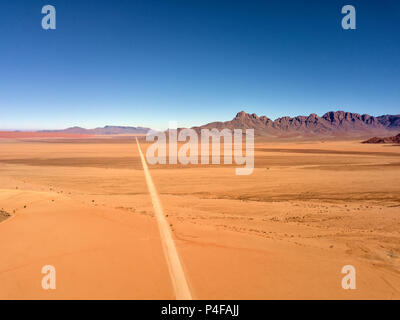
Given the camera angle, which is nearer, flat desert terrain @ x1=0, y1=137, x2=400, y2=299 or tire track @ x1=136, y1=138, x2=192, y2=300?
tire track @ x1=136, y1=138, x2=192, y2=300

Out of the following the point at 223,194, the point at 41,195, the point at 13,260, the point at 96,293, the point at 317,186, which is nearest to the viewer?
the point at 96,293

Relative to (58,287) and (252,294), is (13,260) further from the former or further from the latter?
(252,294)

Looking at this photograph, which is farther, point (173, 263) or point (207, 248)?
point (207, 248)

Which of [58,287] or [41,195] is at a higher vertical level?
[41,195]

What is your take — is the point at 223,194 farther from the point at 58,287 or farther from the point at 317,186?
the point at 58,287

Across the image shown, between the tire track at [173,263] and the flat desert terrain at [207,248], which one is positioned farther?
the flat desert terrain at [207,248]

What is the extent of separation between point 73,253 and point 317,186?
1547 centimetres

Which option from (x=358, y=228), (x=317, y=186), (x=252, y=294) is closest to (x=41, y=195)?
(x=252, y=294)

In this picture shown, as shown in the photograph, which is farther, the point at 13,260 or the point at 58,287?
the point at 13,260

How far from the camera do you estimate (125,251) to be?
229 inches
